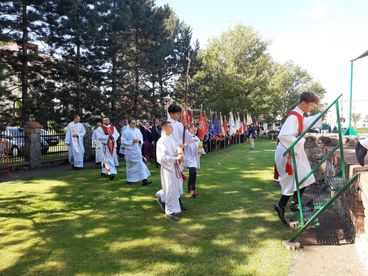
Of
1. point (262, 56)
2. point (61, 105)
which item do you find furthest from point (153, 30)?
point (262, 56)

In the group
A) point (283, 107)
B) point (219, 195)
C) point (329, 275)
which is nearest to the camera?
point (329, 275)

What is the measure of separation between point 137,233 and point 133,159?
13.7 feet

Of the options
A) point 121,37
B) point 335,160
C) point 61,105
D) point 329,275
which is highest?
point 121,37

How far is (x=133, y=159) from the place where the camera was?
30.1 ft

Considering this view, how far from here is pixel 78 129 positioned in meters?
13.5

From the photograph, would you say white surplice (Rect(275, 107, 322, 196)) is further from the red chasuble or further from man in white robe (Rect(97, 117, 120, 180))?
the red chasuble

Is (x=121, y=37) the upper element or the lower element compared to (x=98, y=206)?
upper

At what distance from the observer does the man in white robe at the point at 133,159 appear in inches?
359

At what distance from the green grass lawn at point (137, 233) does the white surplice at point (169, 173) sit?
273 mm

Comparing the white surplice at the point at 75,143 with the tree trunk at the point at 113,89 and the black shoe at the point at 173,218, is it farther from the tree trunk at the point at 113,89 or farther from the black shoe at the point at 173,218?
the black shoe at the point at 173,218

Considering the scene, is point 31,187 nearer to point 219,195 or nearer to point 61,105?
point 219,195

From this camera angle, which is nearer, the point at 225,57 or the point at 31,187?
the point at 31,187

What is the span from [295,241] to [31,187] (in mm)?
7332

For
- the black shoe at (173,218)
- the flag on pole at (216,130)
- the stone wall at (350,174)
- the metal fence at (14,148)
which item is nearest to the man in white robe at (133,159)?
the black shoe at (173,218)
